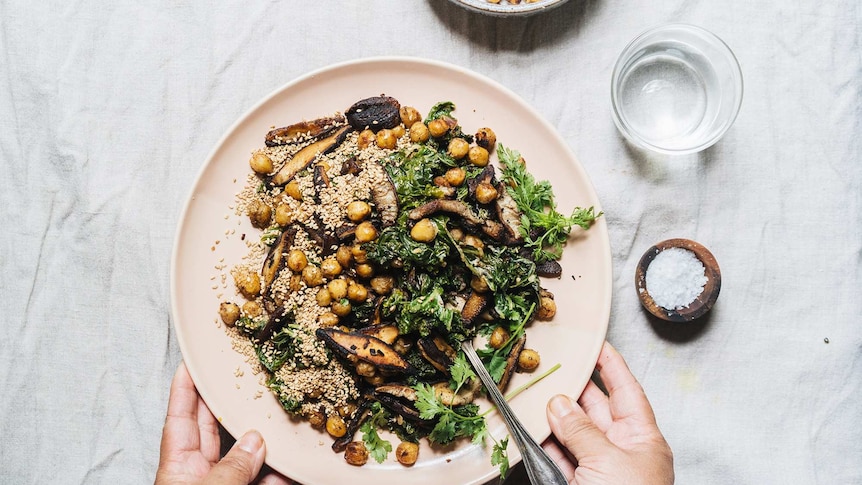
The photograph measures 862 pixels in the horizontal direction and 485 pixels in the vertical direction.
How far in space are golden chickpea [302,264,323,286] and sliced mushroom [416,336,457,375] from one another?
47 centimetres

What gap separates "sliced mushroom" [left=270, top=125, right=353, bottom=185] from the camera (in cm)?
264

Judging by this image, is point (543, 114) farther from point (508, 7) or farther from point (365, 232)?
point (365, 232)

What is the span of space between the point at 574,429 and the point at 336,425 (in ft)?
3.14

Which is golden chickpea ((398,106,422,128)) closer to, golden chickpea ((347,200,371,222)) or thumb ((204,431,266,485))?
golden chickpea ((347,200,371,222))

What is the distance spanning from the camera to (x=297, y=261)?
8.32ft

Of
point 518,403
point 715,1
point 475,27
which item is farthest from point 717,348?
point 475,27

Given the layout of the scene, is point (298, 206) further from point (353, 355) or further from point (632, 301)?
point (632, 301)

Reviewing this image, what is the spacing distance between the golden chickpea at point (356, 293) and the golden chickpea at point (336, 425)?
491 mm

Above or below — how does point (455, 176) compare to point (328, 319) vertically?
above

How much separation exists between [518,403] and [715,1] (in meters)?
2.06

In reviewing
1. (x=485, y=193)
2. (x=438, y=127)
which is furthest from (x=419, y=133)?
(x=485, y=193)

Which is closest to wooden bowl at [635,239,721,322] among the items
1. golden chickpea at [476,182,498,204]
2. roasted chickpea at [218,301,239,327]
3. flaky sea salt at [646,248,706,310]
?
flaky sea salt at [646,248,706,310]

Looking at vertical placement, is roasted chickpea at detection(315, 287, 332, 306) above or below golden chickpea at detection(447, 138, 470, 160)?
below

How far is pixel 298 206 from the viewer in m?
2.62
